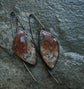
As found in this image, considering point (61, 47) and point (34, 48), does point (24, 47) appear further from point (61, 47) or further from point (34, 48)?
point (61, 47)

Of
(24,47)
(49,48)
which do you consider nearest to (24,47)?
(24,47)
